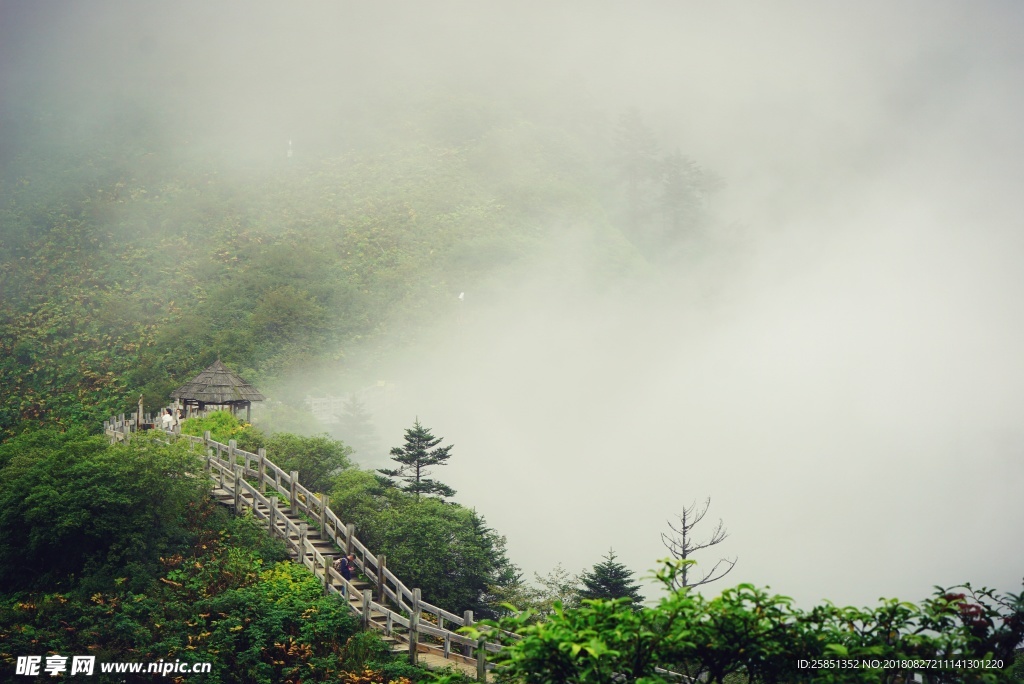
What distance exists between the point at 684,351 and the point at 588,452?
16717 mm

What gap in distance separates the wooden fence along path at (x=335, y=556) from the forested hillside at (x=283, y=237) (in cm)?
1577

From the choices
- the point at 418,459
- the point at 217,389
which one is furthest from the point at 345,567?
the point at 217,389

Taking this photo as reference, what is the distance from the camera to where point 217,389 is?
36.2 m

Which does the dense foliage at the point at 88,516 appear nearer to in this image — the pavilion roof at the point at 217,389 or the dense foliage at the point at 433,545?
the dense foliage at the point at 433,545

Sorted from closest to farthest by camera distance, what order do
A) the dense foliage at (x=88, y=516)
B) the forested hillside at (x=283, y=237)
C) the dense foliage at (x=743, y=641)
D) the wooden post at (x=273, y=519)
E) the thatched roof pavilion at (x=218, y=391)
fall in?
the dense foliage at (x=743, y=641) → the dense foliage at (x=88, y=516) → the wooden post at (x=273, y=519) → the thatched roof pavilion at (x=218, y=391) → the forested hillside at (x=283, y=237)

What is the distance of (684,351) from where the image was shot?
67.2 metres

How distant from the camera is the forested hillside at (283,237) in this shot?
163 ft

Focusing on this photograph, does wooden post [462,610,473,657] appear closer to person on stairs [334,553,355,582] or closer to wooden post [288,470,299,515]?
person on stairs [334,553,355,582]

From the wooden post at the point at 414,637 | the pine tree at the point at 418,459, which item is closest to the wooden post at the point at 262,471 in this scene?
the pine tree at the point at 418,459

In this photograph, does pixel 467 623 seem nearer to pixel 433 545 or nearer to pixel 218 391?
pixel 433 545

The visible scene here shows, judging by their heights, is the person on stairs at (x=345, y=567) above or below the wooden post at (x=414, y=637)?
above

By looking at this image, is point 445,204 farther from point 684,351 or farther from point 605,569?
point 605,569

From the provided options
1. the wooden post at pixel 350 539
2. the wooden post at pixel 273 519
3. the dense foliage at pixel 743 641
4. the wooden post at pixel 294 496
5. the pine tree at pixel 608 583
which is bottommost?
the dense foliage at pixel 743 641
